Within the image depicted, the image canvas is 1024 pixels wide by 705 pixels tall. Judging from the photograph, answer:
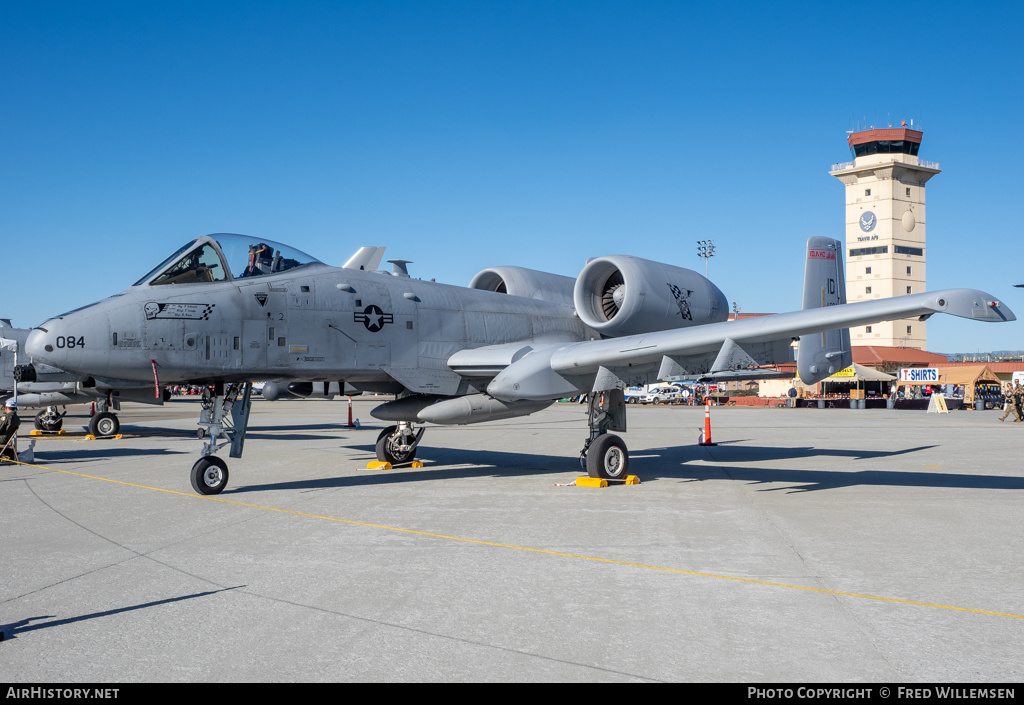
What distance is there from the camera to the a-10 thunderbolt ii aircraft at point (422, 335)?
9258 mm

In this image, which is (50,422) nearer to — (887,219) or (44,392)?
(44,392)

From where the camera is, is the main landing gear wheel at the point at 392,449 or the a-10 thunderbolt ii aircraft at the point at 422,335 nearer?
the a-10 thunderbolt ii aircraft at the point at 422,335

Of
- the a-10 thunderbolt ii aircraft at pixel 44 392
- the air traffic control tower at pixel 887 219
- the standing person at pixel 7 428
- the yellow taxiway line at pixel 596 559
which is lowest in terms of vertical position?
the yellow taxiway line at pixel 596 559

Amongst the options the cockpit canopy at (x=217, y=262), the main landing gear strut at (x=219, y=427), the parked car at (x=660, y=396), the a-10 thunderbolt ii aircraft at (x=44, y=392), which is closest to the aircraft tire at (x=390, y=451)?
the main landing gear strut at (x=219, y=427)

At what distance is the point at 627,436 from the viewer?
72.4ft

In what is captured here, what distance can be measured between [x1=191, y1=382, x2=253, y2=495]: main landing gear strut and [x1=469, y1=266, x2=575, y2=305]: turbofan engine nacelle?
5212 millimetres

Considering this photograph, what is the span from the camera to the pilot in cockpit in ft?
33.8

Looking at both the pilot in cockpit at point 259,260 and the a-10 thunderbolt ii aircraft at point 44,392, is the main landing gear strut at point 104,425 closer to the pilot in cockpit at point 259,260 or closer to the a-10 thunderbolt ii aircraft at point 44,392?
the a-10 thunderbolt ii aircraft at point 44,392

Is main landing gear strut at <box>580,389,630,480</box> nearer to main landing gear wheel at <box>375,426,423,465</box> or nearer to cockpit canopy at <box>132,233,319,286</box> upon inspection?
main landing gear wheel at <box>375,426,423,465</box>

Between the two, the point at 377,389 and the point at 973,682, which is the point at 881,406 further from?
the point at 973,682

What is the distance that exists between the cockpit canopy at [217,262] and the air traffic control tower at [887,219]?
296 ft

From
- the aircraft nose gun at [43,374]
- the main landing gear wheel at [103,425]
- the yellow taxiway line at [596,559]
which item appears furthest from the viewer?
the main landing gear wheel at [103,425]

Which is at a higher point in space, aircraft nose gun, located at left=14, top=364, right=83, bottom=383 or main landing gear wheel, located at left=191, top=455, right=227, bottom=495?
aircraft nose gun, located at left=14, top=364, right=83, bottom=383

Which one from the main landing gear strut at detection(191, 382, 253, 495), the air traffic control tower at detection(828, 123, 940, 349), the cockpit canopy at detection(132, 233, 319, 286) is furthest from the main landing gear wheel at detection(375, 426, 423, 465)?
the air traffic control tower at detection(828, 123, 940, 349)
